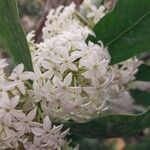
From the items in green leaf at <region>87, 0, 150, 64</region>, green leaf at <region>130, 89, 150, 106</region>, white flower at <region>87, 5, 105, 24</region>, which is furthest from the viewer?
green leaf at <region>130, 89, 150, 106</region>

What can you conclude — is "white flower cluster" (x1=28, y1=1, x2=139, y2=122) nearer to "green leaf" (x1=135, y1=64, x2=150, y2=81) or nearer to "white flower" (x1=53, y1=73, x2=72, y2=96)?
"white flower" (x1=53, y1=73, x2=72, y2=96)

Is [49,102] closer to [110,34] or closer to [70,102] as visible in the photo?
[70,102]

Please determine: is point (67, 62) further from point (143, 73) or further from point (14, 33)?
point (143, 73)

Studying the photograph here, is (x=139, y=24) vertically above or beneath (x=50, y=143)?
above

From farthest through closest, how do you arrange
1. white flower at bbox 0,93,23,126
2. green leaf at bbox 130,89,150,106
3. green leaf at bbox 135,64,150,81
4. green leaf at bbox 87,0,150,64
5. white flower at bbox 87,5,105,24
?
green leaf at bbox 130,89,150,106 → green leaf at bbox 135,64,150,81 → white flower at bbox 87,5,105,24 → green leaf at bbox 87,0,150,64 → white flower at bbox 0,93,23,126

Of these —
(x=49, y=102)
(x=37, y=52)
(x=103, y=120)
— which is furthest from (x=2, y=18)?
(x=103, y=120)

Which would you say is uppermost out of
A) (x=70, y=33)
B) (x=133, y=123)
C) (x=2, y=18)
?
(x=2, y=18)

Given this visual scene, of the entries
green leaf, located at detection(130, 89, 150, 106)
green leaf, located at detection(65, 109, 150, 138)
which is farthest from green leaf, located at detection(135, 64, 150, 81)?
green leaf, located at detection(130, 89, 150, 106)
